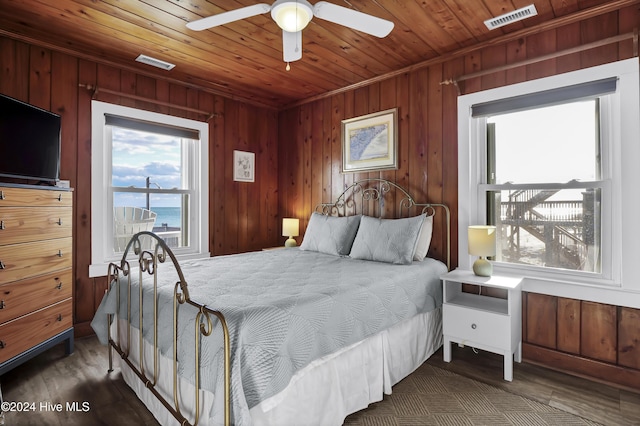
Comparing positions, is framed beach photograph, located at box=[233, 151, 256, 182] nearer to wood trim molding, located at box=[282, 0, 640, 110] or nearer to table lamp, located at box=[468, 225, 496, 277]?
wood trim molding, located at box=[282, 0, 640, 110]

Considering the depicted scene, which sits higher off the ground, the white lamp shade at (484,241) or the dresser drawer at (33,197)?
the dresser drawer at (33,197)

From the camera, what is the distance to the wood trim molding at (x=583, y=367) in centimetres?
225

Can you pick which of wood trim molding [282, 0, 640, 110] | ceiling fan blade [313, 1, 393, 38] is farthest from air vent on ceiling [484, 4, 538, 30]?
ceiling fan blade [313, 1, 393, 38]

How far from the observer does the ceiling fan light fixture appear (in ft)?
5.81

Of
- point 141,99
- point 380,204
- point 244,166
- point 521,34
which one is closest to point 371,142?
point 380,204

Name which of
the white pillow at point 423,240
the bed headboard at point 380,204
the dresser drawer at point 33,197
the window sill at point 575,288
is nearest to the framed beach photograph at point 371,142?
the bed headboard at point 380,204

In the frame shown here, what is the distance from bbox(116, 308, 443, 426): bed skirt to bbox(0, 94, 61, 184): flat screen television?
4.34 feet

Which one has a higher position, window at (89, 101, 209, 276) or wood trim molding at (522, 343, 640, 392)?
window at (89, 101, 209, 276)

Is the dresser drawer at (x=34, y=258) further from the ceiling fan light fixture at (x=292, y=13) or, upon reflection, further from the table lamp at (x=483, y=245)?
the table lamp at (x=483, y=245)

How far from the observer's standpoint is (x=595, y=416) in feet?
6.39

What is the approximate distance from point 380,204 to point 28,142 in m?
2.97

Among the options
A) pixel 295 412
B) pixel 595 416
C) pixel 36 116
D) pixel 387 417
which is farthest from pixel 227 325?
pixel 36 116

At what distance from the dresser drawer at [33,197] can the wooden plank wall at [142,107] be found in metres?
0.45

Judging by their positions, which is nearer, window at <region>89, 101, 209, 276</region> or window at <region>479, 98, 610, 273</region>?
window at <region>479, 98, 610, 273</region>
